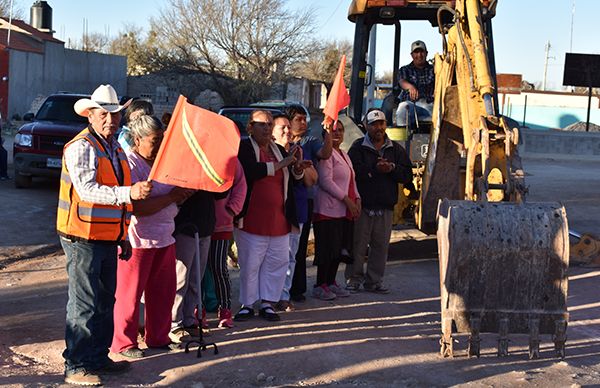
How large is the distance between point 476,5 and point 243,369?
412 cm

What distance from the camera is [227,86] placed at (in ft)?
135

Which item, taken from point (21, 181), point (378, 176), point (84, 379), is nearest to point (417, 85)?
→ point (378, 176)

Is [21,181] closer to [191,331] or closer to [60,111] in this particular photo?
[60,111]

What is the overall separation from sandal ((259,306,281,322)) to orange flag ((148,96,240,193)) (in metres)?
2.06

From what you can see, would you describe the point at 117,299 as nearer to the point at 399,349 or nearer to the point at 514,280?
the point at 399,349

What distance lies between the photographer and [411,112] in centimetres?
1109

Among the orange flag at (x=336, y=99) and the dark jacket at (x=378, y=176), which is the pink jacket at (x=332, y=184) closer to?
the dark jacket at (x=378, y=176)

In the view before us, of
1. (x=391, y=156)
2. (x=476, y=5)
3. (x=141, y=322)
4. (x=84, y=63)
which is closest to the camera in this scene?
(x=141, y=322)

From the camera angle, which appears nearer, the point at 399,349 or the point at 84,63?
the point at 399,349

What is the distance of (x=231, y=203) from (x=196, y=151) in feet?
5.58

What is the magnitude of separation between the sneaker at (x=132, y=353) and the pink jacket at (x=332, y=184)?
2927 mm

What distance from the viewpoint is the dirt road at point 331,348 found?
6.34 meters

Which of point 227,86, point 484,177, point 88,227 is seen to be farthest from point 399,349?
point 227,86

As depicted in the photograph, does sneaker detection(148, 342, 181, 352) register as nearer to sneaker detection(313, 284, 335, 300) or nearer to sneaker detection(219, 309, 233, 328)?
sneaker detection(219, 309, 233, 328)
